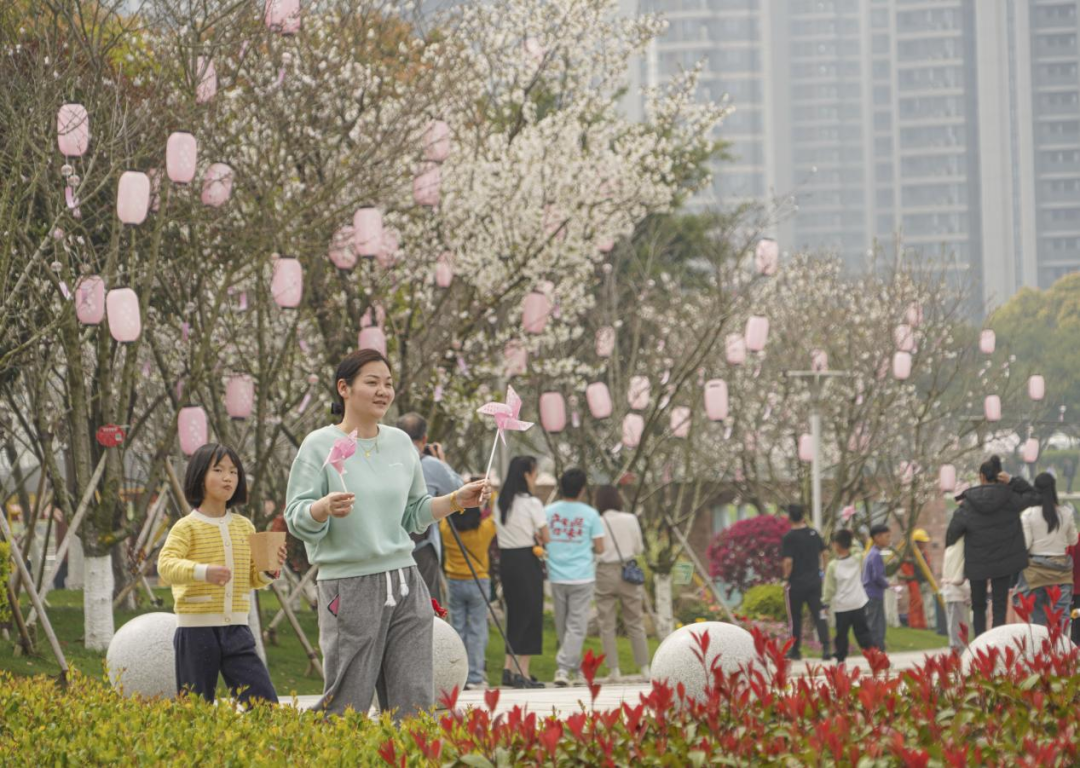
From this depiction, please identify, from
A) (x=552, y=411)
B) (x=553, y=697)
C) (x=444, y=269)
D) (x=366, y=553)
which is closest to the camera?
(x=366, y=553)

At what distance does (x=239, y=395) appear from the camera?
1348 cm

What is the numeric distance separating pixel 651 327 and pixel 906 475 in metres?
5.32

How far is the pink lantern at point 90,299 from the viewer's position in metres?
11.6

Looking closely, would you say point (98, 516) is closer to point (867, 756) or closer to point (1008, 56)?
point (867, 756)

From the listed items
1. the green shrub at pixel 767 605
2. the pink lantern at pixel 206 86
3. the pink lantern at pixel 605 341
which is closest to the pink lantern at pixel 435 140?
the pink lantern at pixel 206 86

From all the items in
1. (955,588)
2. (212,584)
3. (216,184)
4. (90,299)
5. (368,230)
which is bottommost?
(955,588)

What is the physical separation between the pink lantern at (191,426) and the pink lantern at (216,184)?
67.5 inches

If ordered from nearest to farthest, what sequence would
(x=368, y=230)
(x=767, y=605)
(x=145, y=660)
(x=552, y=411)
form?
1. (x=145, y=660)
2. (x=368, y=230)
3. (x=552, y=411)
4. (x=767, y=605)

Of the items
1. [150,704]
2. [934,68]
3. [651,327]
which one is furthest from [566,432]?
[934,68]

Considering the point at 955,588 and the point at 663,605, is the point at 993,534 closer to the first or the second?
the point at 955,588

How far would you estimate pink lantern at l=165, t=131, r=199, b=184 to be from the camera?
11.5 m

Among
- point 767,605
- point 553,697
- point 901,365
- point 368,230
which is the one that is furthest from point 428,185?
point 901,365

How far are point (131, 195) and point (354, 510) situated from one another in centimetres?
652

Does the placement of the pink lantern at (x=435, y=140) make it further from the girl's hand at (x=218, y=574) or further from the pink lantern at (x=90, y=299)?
the girl's hand at (x=218, y=574)
